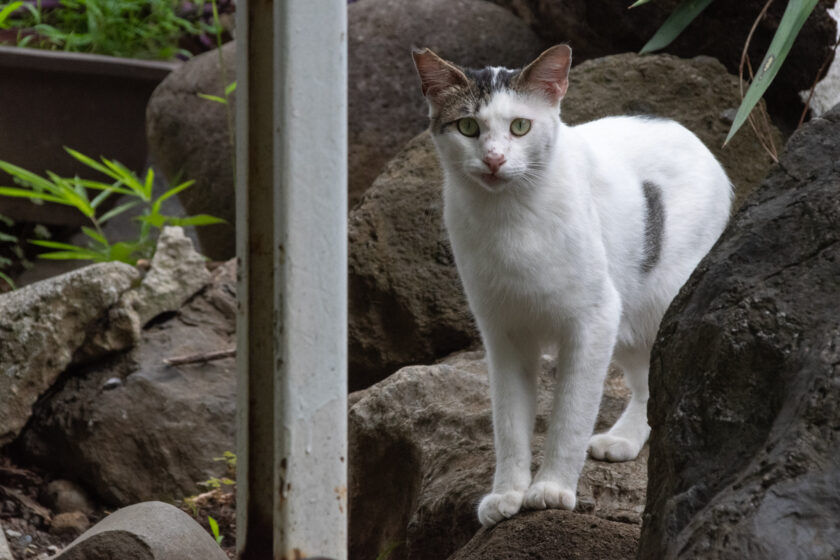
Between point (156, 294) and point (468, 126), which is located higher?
point (468, 126)

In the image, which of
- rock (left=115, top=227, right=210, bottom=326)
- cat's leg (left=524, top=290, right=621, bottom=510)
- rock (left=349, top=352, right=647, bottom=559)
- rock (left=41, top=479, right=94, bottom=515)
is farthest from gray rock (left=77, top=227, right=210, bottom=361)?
cat's leg (left=524, top=290, right=621, bottom=510)

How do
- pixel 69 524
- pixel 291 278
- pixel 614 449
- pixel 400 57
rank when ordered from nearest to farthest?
pixel 291 278, pixel 614 449, pixel 69 524, pixel 400 57

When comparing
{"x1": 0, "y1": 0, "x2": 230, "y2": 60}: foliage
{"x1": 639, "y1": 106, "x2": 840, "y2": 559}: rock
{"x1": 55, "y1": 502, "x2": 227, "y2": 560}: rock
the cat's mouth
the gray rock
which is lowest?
{"x1": 55, "y1": 502, "x2": 227, "y2": 560}: rock

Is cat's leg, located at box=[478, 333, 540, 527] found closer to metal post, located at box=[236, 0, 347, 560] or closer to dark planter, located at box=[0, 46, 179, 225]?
metal post, located at box=[236, 0, 347, 560]

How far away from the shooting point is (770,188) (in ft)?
5.65

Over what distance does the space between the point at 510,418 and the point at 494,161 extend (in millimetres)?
598

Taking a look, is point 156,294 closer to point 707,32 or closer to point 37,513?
point 37,513

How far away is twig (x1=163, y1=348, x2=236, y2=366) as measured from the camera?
401 centimetres

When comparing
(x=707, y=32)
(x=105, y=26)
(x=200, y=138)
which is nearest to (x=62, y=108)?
(x=105, y=26)

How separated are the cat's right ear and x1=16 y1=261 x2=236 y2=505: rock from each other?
5.78 ft

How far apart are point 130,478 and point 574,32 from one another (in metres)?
2.46

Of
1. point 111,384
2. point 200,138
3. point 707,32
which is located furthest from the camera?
point 200,138

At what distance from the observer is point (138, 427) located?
3867 mm

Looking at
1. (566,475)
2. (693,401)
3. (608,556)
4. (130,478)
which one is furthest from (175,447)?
(693,401)
